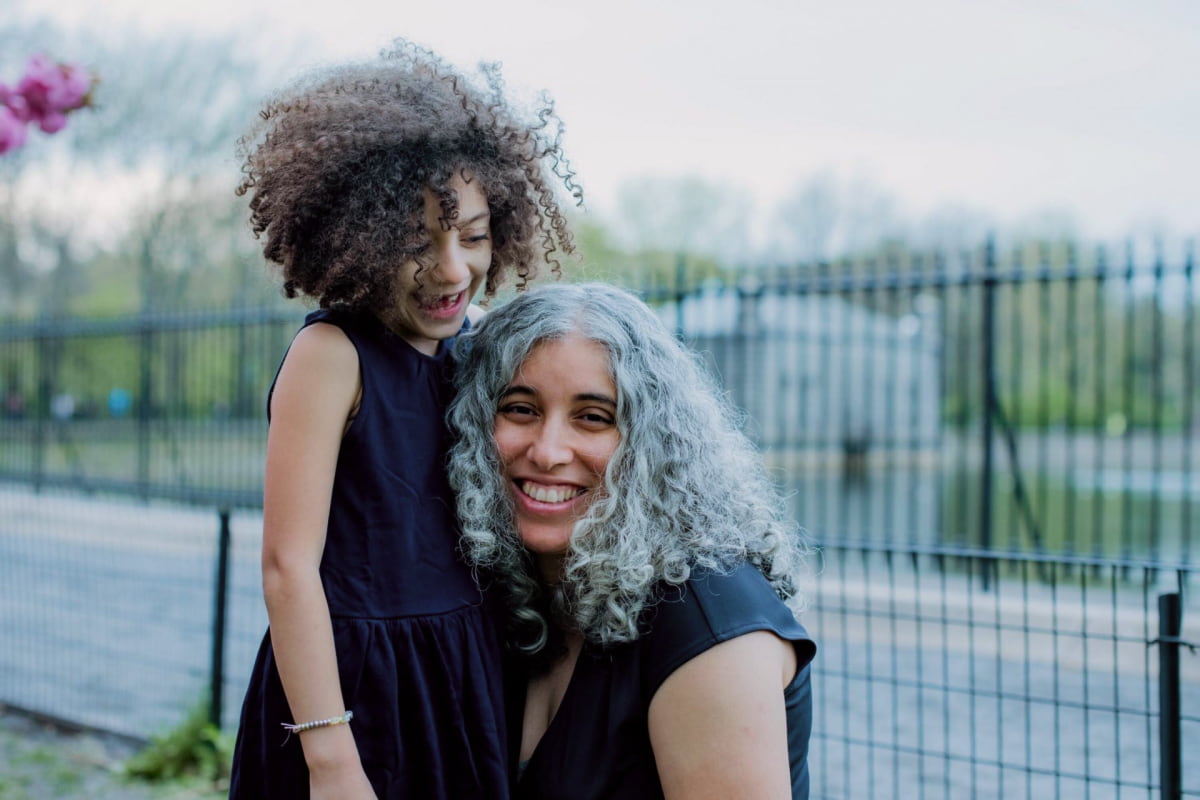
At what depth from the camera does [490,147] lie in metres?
2.04

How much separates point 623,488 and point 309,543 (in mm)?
562

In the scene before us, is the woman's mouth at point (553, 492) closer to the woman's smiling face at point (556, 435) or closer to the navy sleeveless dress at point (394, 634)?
the woman's smiling face at point (556, 435)

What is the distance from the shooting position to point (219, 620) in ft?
14.5

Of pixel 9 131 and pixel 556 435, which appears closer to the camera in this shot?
pixel 556 435

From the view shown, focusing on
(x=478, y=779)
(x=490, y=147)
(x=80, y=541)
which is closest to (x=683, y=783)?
(x=478, y=779)

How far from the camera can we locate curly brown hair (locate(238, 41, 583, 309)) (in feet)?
6.16

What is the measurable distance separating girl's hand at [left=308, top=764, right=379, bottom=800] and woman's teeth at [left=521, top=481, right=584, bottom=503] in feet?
1.85

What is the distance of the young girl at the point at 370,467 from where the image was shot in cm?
183

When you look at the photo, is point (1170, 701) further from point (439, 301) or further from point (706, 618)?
point (439, 301)

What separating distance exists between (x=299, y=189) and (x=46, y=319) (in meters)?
11.6

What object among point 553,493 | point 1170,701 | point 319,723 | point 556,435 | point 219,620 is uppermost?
point 556,435

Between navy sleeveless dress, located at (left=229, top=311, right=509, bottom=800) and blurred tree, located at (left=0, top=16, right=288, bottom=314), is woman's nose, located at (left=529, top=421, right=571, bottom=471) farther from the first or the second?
blurred tree, located at (left=0, top=16, right=288, bottom=314)

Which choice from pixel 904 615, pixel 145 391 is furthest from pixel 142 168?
pixel 904 615

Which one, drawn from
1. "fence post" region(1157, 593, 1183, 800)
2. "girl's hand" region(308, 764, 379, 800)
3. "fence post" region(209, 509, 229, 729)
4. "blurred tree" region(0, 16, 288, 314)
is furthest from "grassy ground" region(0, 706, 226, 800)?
"blurred tree" region(0, 16, 288, 314)
